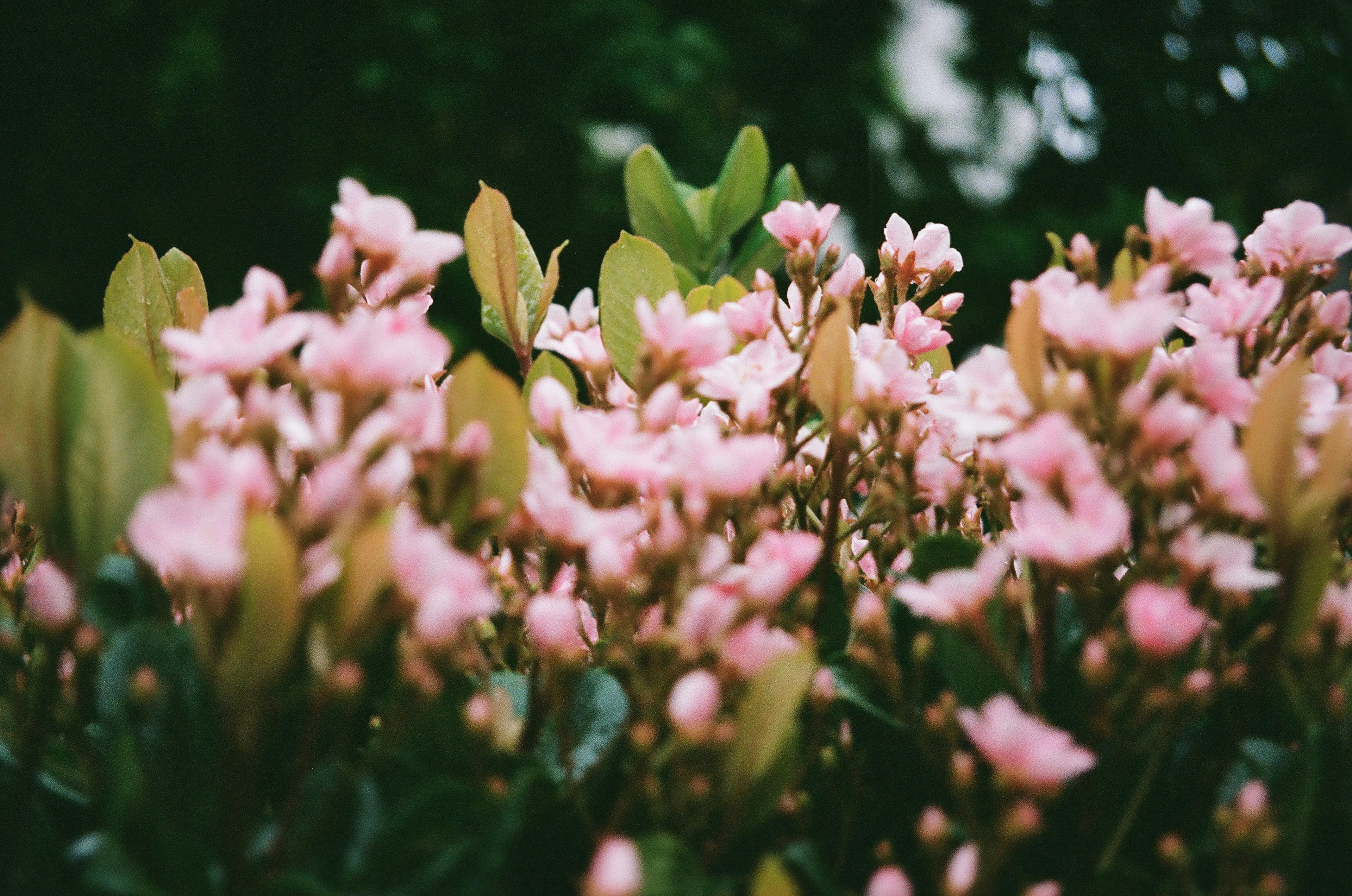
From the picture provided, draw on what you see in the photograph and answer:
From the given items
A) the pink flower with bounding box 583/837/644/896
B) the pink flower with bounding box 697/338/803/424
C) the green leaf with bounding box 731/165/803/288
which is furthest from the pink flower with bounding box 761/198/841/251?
the pink flower with bounding box 583/837/644/896

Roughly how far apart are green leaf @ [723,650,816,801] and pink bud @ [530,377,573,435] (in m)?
0.23

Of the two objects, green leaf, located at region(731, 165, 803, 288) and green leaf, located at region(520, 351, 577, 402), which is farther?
green leaf, located at region(731, 165, 803, 288)

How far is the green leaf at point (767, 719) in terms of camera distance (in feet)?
1.51

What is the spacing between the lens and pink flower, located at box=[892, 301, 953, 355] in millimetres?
866

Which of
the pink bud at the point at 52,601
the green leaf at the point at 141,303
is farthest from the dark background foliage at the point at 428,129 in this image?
the pink bud at the point at 52,601

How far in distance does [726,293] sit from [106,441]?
592 mm

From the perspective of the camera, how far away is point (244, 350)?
53cm

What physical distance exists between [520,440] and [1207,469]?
1.28 ft

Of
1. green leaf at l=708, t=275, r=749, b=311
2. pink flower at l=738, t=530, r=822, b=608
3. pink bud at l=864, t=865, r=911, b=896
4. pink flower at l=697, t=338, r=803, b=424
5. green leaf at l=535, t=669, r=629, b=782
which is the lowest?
pink bud at l=864, t=865, r=911, b=896

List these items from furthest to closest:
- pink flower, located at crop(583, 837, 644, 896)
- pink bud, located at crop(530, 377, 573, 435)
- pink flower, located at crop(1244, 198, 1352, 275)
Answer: pink flower, located at crop(1244, 198, 1352, 275) < pink bud, located at crop(530, 377, 573, 435) < pink flower, located at crop(583, 837, 644, 896)

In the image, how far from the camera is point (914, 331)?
867 mm

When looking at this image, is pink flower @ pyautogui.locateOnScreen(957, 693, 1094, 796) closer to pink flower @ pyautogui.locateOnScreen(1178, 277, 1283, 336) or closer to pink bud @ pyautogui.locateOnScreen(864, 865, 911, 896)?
pink bud @ pyautogui.locateOnScreen(864, 865, 911, 896)

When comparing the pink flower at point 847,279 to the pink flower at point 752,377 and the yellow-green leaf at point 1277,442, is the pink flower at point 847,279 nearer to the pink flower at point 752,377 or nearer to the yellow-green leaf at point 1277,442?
the pink flower at point 752,377

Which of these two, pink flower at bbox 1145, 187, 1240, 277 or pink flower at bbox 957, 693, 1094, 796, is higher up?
pink flower at bbox 1145, 187, 1240, 277
